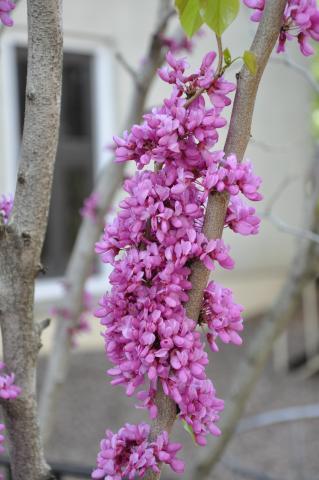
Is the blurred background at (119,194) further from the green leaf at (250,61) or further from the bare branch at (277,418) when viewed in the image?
the green leaf at (250,61)

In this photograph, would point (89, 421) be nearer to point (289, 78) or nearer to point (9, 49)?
point (9, 49)

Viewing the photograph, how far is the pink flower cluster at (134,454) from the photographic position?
0.87 metres

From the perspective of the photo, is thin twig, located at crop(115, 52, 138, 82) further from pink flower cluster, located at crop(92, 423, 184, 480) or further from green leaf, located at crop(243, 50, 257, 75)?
pink flower cluster, located at crop(92, 423, 184, 480)

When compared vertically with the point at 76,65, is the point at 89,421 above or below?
below

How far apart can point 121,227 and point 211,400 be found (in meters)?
0.27

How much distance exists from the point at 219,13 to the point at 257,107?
24.5 feet

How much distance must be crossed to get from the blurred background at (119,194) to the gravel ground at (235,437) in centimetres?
1

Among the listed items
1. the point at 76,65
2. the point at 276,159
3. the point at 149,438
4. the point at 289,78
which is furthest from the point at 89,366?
the point at 149,438

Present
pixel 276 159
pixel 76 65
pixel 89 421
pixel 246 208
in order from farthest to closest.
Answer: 1. pixel 276 159
2. pixel 76 65
3. pixel 89 421
4. pixel 246 208

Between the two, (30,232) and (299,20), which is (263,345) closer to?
(30,232)

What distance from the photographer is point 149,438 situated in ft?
3.01

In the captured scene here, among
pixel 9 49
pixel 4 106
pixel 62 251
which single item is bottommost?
pixel 62 251

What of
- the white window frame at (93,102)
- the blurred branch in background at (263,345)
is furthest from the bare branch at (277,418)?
the white window frame at (93,102)

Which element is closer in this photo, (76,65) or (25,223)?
(25,223)
